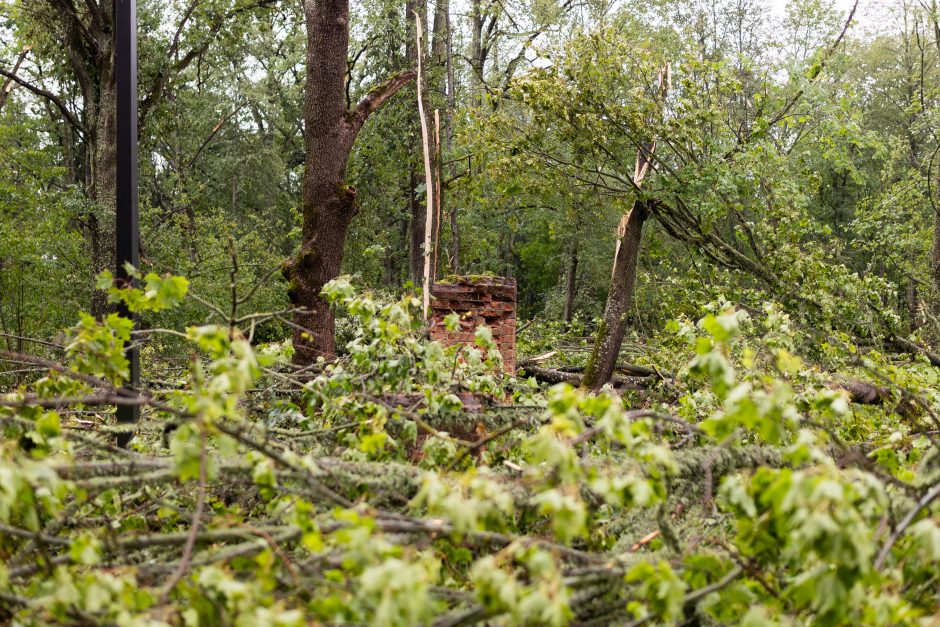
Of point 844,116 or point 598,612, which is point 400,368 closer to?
point 598,612

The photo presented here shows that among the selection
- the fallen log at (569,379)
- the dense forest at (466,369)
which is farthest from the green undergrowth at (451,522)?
the fallen log at (569,379)

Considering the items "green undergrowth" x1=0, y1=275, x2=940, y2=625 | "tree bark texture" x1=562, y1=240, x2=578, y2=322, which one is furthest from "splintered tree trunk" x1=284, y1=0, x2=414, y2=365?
"tree bark texture" x1=562, y1=240, x2=578, y2=322

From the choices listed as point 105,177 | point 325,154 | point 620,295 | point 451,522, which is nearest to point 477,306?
point 325,154

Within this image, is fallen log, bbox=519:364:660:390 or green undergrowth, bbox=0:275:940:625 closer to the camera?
green undergrowth, bbox=0:275:940:625

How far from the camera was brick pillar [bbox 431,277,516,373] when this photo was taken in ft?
23.9

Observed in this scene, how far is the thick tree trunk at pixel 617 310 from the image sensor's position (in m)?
9.55

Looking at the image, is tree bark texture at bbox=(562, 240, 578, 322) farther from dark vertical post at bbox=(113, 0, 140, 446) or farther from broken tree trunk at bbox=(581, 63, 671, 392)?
dark vertical post at bbox=(113, 0, 140, 446)

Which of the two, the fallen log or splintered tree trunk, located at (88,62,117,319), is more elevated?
splintered tree trunk, located at (88,62,117,319)

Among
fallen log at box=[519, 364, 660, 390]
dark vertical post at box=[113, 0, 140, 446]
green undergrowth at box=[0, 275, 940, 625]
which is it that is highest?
dark vertical post at box=[113, 0, 140, 446]

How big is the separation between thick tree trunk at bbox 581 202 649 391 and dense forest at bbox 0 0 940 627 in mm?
42

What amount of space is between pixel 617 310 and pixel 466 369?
5.62 metres

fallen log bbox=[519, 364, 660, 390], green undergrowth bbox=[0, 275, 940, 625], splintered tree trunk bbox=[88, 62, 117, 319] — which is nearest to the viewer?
green undergrowth bbox=[0, 275, 940, 625]

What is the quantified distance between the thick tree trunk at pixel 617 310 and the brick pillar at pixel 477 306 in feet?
7.67

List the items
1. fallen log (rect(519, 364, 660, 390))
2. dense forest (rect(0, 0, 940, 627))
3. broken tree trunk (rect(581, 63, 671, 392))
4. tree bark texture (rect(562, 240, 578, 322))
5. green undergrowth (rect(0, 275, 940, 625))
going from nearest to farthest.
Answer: green undergrowth (rect(0, 275, 940, 625)) → dense forest (rect(0, 0, 940, 627)) → broken tree trunk (rect(581, 63, 671, 392)) → fallen log (rect(519, 364, 660, 390)) → tree bark texture (rect(562, 240, 578, 322))
